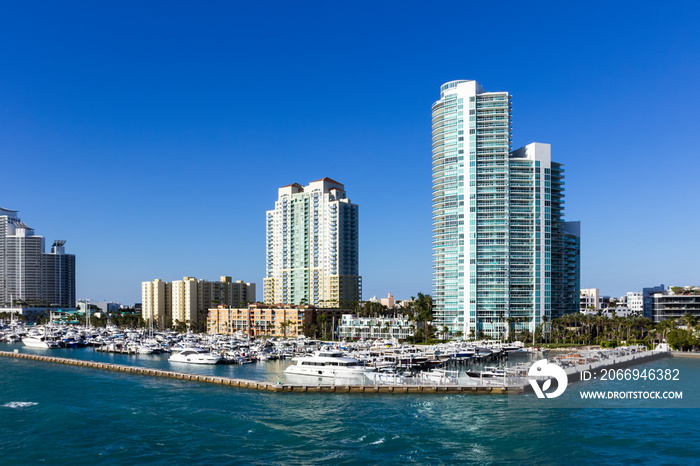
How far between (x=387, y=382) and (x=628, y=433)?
38107 millimetres

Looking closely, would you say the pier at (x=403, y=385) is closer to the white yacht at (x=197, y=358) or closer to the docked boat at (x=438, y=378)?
the docked boat at (x=438, y=378)

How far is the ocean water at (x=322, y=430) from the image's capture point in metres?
58.1

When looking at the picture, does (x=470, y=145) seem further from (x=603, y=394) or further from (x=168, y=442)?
(x=168, y=442)

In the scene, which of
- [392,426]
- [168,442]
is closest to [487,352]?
[392,426]

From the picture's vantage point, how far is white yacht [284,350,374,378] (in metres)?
106

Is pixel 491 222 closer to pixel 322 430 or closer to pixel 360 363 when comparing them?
pixel 360 363

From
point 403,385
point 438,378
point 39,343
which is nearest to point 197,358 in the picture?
point 403,385

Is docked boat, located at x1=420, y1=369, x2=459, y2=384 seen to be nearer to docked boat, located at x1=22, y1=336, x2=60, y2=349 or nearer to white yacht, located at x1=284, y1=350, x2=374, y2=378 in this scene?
white yacht, located at x1=284, y1=350, x2=374, y2=378

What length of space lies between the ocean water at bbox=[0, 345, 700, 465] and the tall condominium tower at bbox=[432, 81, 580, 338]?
105 m

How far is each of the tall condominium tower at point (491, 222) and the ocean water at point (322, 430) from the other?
10471cm

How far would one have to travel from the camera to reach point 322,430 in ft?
220

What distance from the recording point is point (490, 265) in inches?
7421

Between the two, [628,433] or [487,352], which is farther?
[487,352]

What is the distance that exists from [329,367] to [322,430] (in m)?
39.8
